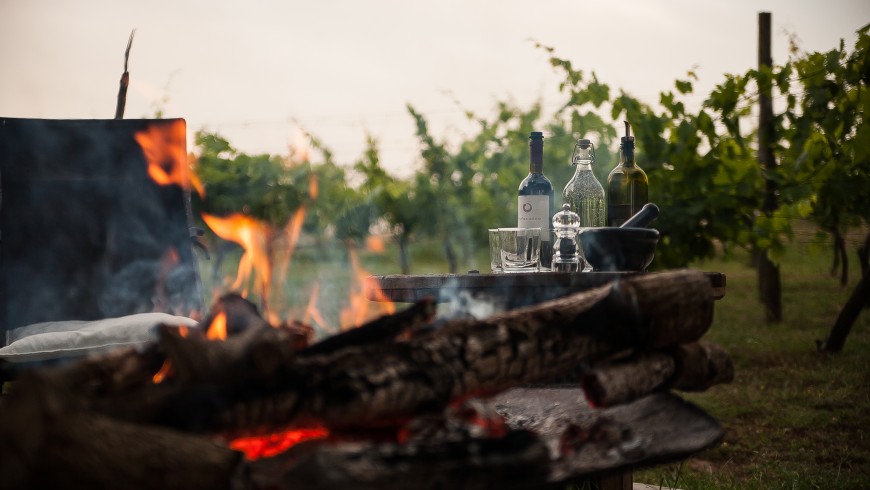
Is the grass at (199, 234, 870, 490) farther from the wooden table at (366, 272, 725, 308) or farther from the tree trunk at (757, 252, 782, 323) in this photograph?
the wooden table at (366, 272, 725, 308)

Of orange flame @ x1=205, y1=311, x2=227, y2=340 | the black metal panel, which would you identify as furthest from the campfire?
the black metal panel

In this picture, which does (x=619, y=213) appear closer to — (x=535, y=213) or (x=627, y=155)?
(x=627, y=155)

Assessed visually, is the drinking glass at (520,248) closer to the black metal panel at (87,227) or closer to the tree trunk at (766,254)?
the black metal panel at (87,227)

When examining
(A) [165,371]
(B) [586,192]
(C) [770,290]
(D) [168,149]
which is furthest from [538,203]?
(C) [770,290]

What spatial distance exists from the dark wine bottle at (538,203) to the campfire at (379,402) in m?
0.67

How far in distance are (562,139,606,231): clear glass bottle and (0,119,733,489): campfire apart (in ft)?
2.84

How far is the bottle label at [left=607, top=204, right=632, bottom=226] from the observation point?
2576 mm

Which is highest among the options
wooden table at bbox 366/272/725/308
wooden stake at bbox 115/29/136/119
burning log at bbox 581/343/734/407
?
wooden stake at bbox 115/29/136/119

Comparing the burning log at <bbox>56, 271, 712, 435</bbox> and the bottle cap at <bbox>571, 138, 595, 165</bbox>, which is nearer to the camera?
the burning log at <bbox>56, 271, 712, 435</bbox>

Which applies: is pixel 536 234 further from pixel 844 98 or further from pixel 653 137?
pixel 844 98

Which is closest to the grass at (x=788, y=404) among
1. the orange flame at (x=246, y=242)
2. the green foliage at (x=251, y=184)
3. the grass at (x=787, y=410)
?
the grass at (x=787, y=410)

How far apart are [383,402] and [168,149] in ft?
9.02

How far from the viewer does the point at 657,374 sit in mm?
1654

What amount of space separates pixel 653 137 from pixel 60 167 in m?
3.35
